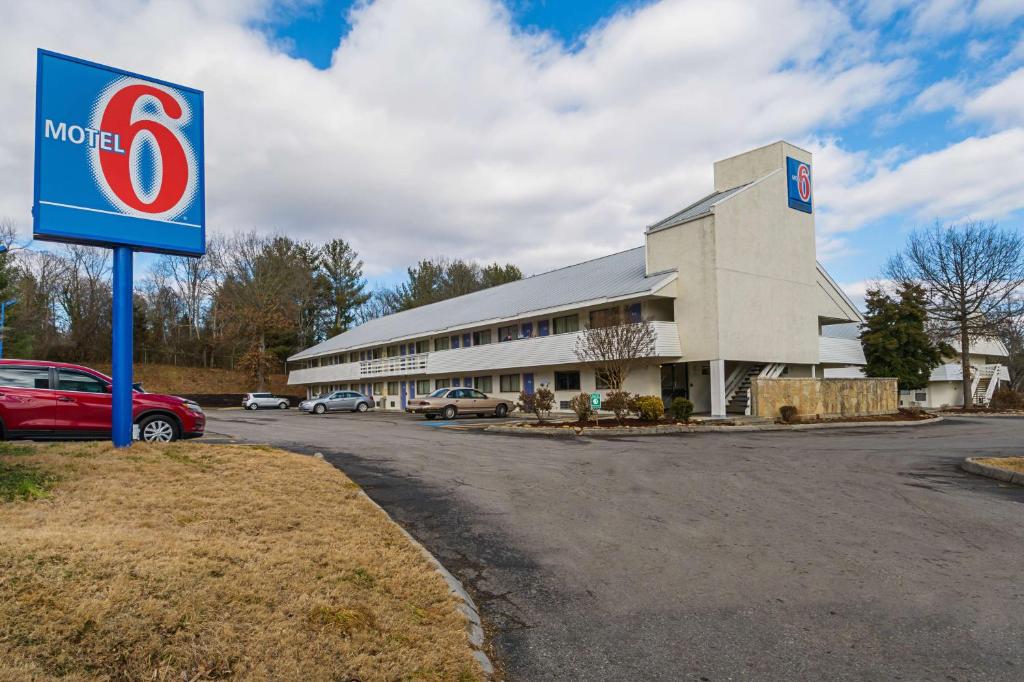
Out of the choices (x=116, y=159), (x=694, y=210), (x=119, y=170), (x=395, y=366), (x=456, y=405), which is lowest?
(x=456, y=405)

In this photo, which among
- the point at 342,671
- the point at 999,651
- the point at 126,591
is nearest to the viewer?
the point at 342,671

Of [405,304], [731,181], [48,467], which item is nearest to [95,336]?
[405,304]

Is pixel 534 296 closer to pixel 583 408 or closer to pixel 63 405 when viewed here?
pixel 583 408

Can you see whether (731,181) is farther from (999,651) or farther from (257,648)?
(257,648)

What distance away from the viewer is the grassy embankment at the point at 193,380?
182 ft

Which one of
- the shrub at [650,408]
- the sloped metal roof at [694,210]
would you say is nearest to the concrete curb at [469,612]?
the shrub at [650,408]

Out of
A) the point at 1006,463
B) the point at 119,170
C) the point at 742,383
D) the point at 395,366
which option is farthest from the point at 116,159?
the point at 395,366

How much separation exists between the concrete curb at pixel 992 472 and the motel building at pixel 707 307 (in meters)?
13.2

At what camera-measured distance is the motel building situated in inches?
1013

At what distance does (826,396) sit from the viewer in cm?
2603

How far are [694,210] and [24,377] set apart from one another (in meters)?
25.7

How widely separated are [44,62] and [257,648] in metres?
9.23

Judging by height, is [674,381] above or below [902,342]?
below

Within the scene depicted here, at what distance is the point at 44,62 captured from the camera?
8758mm
